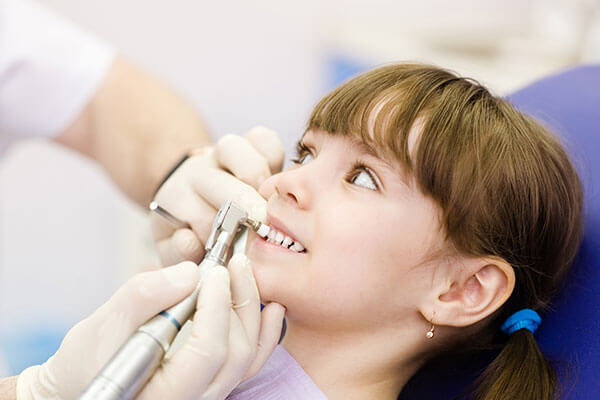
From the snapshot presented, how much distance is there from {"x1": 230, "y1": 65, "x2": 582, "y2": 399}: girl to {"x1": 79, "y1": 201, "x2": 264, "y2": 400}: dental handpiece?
0.28 feet

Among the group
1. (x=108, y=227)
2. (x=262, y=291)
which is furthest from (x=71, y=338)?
(x=108, y=227)

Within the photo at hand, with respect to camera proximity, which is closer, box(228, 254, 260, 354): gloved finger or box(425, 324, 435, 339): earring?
box(228, 254, 260, 354): gloved finger

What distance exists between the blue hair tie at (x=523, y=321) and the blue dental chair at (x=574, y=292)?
0.02m

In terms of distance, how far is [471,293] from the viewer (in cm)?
92

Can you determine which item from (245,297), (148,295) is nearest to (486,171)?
(245,297)

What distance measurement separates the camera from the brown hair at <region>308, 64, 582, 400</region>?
2.82 feet

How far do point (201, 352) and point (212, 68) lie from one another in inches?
94.1

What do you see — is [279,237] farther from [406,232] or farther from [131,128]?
[131,128]

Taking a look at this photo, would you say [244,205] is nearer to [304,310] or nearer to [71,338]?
[304,310]

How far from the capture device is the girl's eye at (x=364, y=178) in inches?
35.0

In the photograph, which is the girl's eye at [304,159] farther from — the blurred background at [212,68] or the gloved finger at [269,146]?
the blurred background at [212,68]

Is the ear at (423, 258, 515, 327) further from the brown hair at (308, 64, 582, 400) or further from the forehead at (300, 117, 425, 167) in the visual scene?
the forehead at (300, 117, 425, 167)

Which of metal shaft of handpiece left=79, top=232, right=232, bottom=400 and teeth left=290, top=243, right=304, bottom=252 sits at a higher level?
teeth left=290, top=243, right=304, bottom=252

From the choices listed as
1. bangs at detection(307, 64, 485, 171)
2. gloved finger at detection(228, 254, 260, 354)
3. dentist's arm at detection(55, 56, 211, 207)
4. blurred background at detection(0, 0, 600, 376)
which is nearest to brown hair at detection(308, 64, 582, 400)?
bangs at detection(307, 64, 485, 171)
